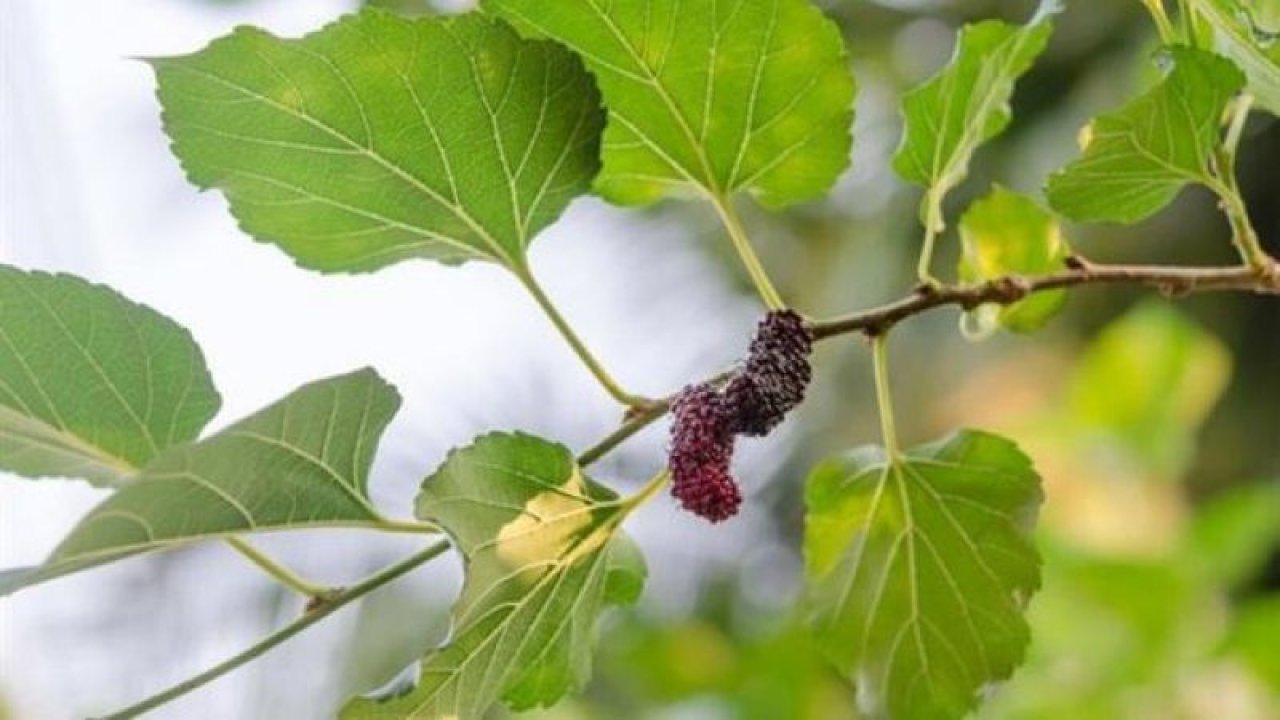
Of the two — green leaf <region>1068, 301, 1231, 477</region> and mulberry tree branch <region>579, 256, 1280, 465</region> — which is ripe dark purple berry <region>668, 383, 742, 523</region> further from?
green leaf <region>1068, 301, 1231, 477</region>

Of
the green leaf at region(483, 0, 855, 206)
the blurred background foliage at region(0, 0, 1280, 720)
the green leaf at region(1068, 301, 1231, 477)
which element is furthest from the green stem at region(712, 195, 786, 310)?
the green leaf at region(1068, 301, 1231, 477)

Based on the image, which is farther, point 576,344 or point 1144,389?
point 1144,389

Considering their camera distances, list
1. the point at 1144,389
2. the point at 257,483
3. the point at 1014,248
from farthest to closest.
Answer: the point at 1144,389 < the point at 1014,248 < the point at 257,483

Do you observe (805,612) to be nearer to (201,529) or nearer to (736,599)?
(201,529)

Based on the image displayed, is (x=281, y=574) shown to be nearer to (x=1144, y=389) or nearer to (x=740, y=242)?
(x=740, y=242)

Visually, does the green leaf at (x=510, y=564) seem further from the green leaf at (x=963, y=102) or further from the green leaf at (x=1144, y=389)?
the green leaf at (x=1144, y=389)

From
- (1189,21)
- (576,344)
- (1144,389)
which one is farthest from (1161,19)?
(1144,389)

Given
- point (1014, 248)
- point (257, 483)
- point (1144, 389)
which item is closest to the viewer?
point (257, 483)
